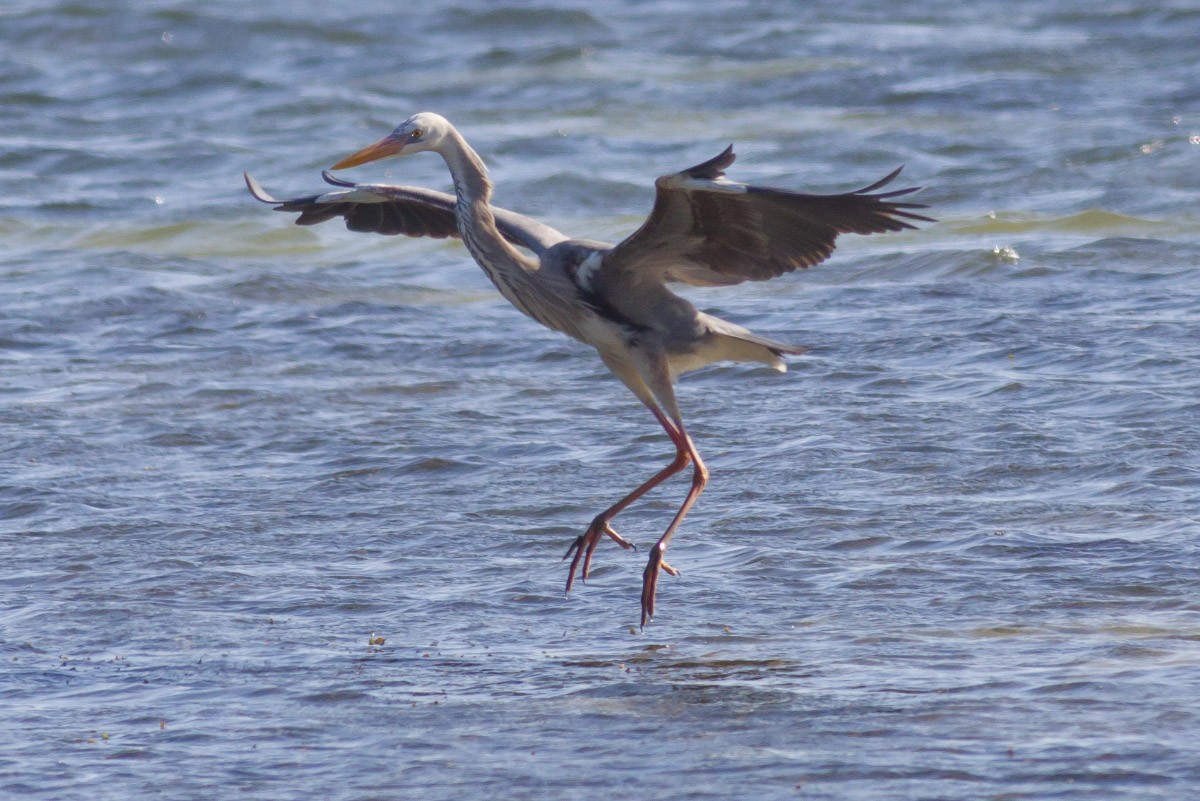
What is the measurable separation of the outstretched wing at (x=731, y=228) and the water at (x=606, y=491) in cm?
115

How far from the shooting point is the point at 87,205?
608 inches

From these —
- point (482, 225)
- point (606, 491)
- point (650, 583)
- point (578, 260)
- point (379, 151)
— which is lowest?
point (606, 491)

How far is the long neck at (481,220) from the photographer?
6.90 m

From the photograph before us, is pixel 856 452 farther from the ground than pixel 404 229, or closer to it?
closer to it

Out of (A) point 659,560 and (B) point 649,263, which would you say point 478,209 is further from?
(A) point 659,560

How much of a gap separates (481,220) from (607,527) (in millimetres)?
1354

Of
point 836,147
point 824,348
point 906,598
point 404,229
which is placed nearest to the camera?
point 906,598

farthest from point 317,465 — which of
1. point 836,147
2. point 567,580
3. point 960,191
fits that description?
point 836,147

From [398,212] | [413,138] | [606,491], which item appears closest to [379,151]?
[413,138]

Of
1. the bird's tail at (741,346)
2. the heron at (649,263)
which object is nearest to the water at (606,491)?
the heron at (649,263)

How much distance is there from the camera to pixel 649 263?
657cm

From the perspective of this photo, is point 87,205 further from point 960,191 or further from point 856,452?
point 856,452

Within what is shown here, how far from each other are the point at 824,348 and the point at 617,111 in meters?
8.97

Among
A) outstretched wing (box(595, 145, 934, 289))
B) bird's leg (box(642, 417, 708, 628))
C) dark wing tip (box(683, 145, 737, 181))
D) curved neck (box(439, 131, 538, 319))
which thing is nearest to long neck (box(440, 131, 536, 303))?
curved neck (box(439, 131, 538, 319))
